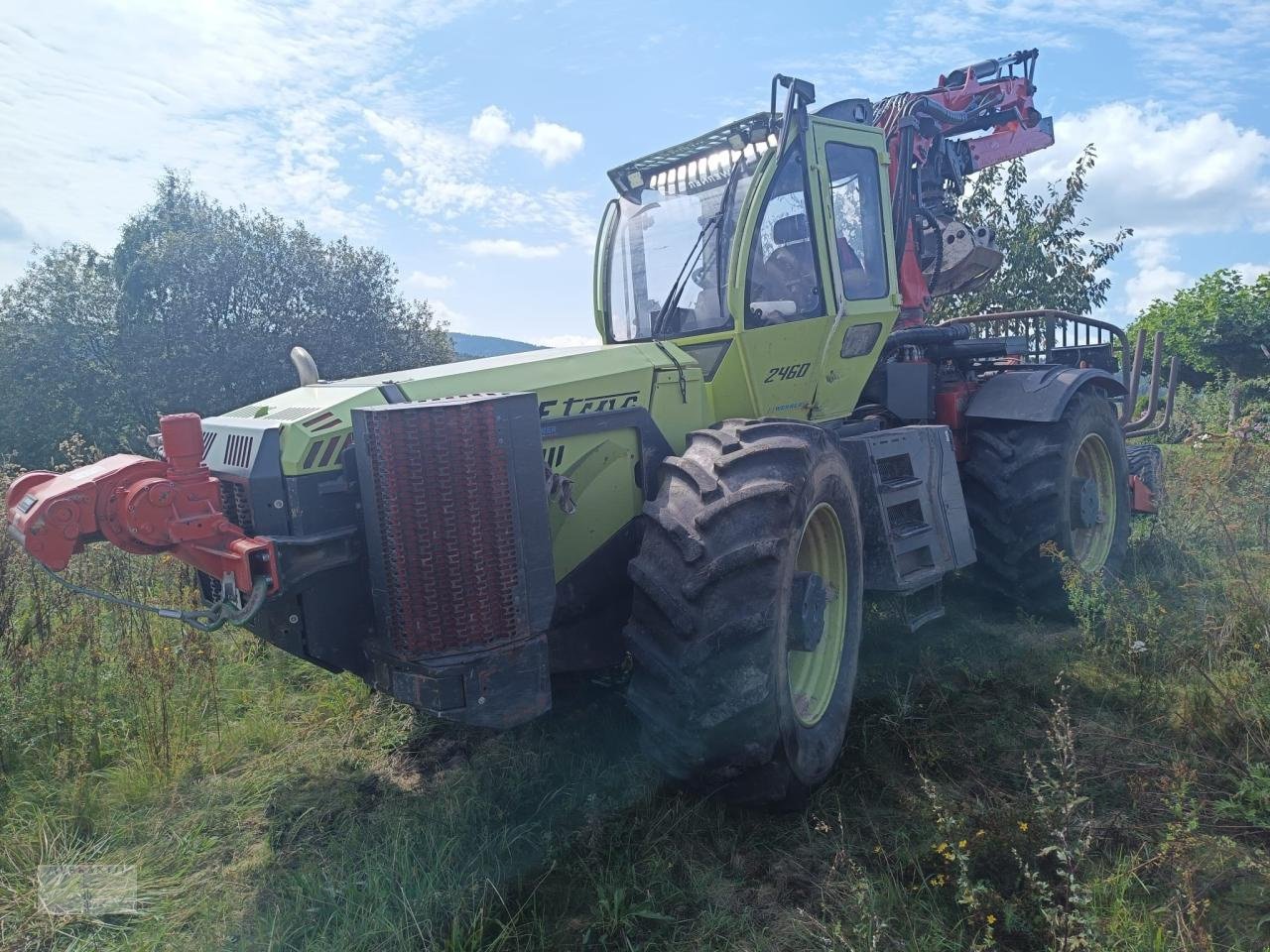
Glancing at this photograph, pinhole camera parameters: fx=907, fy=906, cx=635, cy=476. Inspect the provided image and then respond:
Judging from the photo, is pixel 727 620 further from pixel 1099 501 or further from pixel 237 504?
pixel 1099 501

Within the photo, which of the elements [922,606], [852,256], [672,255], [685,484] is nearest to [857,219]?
[852,256]

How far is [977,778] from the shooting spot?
3.71 m

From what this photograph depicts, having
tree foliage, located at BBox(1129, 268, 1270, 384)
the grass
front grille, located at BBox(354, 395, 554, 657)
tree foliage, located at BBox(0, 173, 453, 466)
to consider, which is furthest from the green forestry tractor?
tree foliage, located at BBox(1129, 268, 1270, 384)

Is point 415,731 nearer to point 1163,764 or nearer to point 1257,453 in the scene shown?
point 1163,764

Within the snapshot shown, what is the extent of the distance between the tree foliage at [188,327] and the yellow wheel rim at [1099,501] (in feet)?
40.5

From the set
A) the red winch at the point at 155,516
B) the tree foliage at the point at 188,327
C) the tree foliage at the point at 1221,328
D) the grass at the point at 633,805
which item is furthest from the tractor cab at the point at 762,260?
the tree foliage at the point at 1221,328

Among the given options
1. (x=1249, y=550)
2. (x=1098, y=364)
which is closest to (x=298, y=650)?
(x=1249, y=550)

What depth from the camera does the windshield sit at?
4668 mm

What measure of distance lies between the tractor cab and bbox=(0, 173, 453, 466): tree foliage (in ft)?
36.5

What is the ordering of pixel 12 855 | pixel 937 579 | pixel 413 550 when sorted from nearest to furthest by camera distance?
pixel 413 550 < pixel 12 855 < pixel 937 579

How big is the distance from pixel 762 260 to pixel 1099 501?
11.2 ft

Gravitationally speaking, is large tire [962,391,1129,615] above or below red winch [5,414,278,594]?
below

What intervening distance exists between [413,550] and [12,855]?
2150 mm

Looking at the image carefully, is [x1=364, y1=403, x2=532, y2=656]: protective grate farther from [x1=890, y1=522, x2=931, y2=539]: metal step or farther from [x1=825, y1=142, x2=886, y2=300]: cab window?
[x1=825, y1=142, x2=886, y2=300]: cab window
